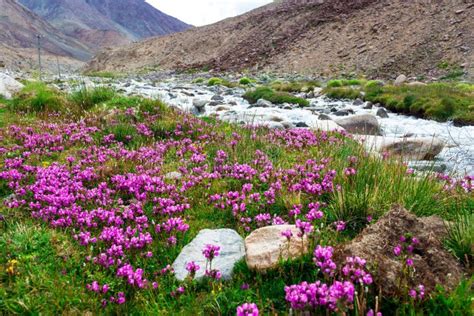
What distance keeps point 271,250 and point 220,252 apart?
63 centimetres

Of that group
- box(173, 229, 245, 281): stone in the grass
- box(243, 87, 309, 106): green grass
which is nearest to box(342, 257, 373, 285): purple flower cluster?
box(173, 229, 245, 281): stone in the grass

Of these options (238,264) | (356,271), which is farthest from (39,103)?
(356,271)

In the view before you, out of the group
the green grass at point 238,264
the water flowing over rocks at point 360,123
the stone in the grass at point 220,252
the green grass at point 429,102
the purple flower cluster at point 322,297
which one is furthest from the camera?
the green grass at point 429,102

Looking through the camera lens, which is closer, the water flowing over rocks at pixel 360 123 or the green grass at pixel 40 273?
the green grass at pixel 40 273

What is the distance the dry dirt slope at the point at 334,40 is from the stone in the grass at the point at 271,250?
34.1 metres

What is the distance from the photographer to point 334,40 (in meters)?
50.7

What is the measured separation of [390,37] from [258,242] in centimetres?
4487

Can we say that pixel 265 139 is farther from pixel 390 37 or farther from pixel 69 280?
pixel 390 37

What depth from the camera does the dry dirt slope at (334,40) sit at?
1491 inches

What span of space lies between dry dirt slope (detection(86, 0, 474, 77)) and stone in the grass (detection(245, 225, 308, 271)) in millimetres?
34103

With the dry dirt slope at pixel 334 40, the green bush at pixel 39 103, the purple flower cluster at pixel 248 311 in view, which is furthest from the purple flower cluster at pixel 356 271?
the dry dirt slope at pixel 334 40

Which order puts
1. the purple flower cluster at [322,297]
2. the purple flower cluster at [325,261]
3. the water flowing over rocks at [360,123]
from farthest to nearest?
the water flowing over rocks at [360,123], the purple flower cluster at [325,261], the purple flower cluster at [322,297]

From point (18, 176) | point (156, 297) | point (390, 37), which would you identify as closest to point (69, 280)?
point (156, 297)

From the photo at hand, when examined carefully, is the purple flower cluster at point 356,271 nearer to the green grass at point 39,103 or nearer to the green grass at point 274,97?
the green grass at point 39,103
